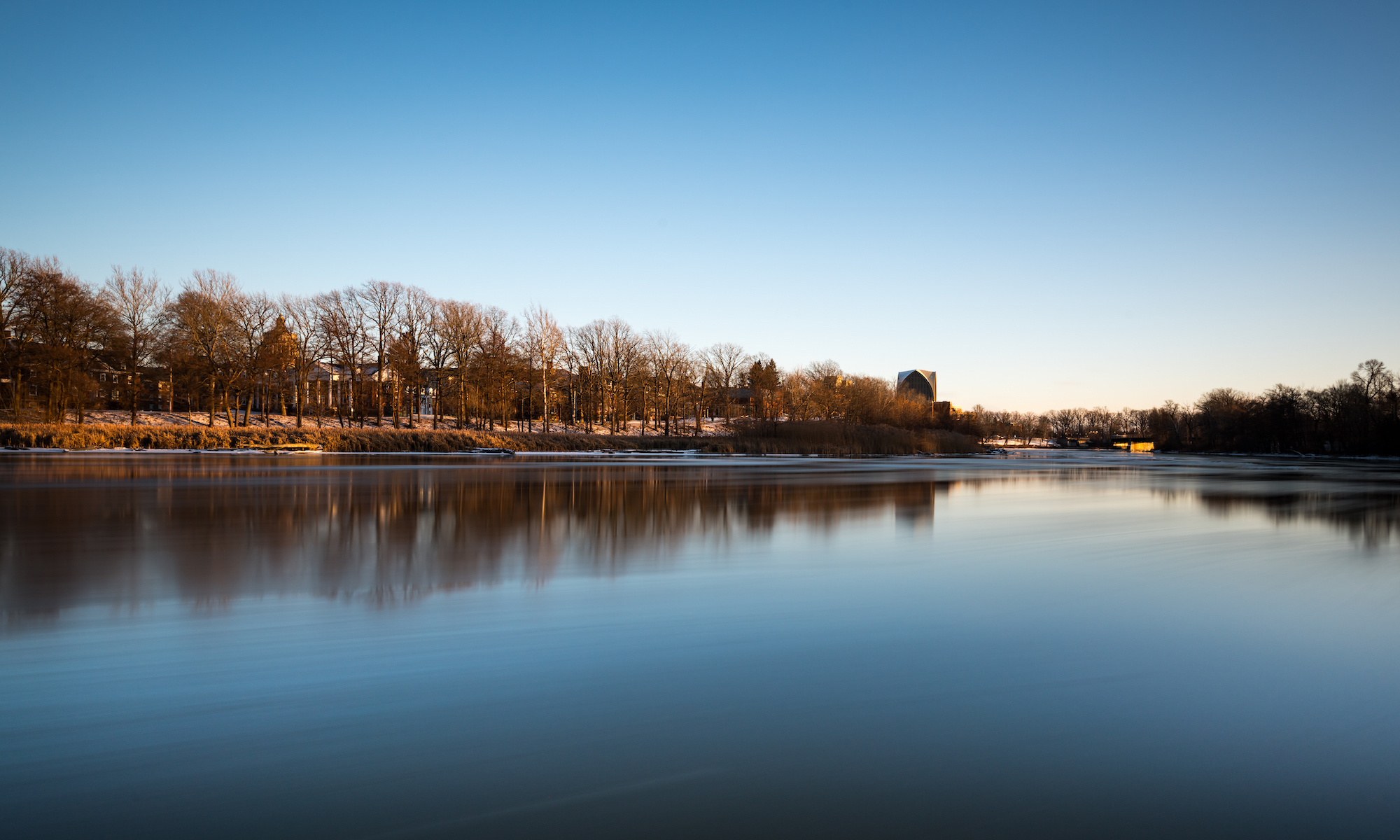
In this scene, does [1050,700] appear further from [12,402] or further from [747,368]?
[747,368]

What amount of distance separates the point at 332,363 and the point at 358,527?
186 feet

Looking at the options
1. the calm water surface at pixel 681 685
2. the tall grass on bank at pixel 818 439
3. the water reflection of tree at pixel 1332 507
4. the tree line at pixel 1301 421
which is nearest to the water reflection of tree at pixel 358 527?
the calm water surface at pixel 681 685

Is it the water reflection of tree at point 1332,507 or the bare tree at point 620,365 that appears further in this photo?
the bare tree at point 620,365

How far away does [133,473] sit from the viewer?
17875 mm

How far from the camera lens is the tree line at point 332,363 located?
43.2m

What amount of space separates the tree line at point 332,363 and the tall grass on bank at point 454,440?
10.8 m

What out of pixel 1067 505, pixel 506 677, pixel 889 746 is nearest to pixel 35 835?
pixel 506 677

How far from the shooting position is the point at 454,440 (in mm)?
40219

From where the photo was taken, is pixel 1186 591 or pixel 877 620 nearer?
pixel 877 620

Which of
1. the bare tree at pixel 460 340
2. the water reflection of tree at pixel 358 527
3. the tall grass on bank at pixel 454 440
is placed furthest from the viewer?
the bare tree at pixel 460 340

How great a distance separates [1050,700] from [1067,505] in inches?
466

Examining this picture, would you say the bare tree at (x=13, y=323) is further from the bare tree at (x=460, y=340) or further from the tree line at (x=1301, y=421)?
the tree line at (x=1301, y=421)

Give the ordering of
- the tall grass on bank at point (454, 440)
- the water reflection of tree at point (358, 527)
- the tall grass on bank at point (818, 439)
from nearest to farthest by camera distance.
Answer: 1. the water reflection of tree at point (358, 527)
2. the tall grass on bank at point (454, 440)
3. the tall grass on bank at point (818, 439)

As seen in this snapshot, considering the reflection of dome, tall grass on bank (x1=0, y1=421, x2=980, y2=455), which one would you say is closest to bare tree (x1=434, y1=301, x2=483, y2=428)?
tall grass on bank (x1=0, y1=421, x2=980, y2=455)
